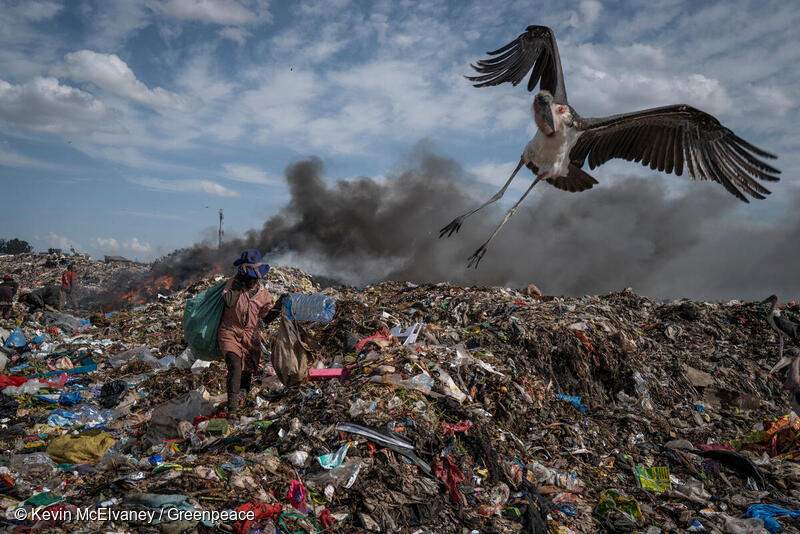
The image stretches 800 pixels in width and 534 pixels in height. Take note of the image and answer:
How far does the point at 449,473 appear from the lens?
10.2ft

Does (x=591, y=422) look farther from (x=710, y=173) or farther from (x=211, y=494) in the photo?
(x=211, y=494)

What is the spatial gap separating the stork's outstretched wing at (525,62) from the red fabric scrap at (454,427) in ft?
10.9

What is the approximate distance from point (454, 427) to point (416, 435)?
38cm

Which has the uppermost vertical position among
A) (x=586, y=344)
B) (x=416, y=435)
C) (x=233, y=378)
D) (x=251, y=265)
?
(x=251, y=265)

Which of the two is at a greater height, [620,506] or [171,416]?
[171,416]

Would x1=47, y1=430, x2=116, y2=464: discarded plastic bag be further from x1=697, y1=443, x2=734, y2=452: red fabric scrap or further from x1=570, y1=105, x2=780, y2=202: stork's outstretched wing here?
x1=697, y1=443, x2=734, y2=452: red fabric scrap

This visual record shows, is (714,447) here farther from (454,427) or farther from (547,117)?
(547,117)

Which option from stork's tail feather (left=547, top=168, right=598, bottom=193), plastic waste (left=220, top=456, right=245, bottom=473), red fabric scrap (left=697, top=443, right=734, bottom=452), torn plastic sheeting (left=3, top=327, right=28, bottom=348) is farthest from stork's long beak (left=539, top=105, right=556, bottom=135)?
torn plastic sheeting (left=3, top=327, right=28, bottom=348)

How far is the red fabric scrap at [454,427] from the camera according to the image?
351 centimetres

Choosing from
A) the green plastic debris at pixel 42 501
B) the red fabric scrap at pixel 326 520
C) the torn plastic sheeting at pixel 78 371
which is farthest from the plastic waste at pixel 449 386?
the torn plastic sheeting at pixel 78 371

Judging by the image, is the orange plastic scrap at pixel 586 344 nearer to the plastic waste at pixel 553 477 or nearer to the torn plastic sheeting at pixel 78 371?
the plastic waste at pixel 553 477

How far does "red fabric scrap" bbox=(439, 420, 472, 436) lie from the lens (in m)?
3.51

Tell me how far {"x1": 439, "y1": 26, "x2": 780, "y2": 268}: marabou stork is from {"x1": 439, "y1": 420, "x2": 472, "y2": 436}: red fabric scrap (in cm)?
129

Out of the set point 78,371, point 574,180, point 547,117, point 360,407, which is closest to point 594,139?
point 574,180
